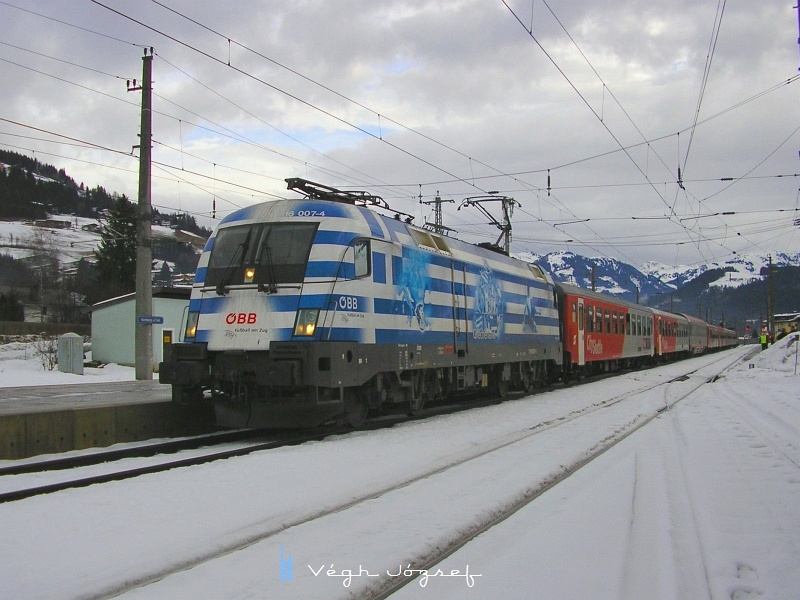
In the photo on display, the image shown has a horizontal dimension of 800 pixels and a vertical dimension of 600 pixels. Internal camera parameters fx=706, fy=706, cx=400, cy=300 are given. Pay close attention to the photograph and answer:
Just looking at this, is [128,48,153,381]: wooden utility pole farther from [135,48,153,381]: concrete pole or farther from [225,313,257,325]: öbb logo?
[225,313,257,325]: öbb logo

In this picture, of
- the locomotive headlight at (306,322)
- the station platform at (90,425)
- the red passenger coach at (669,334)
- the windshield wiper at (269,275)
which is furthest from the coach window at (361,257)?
the red passenger coach at (669,334)

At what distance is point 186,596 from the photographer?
4.16 metres

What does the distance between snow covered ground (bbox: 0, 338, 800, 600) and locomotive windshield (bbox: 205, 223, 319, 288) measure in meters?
2.66

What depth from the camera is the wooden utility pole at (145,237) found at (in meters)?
22.0

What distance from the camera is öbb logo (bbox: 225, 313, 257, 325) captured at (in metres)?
10.7

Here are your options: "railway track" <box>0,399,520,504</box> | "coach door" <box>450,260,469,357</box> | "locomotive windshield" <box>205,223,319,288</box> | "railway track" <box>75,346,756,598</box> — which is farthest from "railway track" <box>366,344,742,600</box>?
"locomotive windshield" <box>205,223,319,288</box>

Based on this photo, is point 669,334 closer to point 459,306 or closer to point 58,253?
point 459,306

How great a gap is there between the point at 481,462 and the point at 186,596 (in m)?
5.17

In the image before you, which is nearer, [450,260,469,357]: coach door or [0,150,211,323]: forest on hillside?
[450,260,469,357]: coach door

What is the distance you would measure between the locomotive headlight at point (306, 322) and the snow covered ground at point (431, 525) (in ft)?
5.35

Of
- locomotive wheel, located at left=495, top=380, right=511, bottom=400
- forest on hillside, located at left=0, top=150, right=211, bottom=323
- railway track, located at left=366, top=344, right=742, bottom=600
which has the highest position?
forest on hillside, located at left=0, top=150, right=211, bottom=323

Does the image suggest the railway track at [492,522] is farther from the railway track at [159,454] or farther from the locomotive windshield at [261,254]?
the locomotive windshield at [261,254]

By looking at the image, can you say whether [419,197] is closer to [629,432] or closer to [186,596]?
[629,432]

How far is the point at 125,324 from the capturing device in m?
36.3
